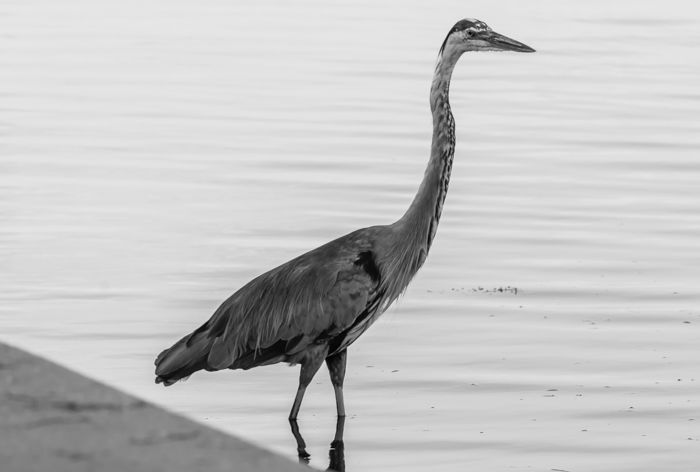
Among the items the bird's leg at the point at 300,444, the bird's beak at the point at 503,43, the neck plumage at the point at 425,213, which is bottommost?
the bird's leg at the point at 300,444

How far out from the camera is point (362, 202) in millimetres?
13453

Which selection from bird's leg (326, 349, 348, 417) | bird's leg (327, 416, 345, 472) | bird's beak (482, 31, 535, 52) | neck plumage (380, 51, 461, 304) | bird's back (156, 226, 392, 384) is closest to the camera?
bird's leg (327, 416, 345, 472)

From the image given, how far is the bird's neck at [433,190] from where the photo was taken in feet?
26.8

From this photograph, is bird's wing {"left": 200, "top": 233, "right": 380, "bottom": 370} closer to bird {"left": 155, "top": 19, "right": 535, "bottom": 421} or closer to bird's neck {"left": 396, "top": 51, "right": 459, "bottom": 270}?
bird {"left": 155, "top": 19, "right": 535, "bottom": 421}

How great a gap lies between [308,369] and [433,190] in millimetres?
1134

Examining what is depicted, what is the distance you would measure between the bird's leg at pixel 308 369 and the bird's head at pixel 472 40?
171 centimetres

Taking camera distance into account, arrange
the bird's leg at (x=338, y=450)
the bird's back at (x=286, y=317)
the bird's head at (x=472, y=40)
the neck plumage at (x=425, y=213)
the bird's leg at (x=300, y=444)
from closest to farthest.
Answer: the bird's leg at (x=338, y=450) < the bird's leg at (x=300, y=444) < the bird's back at (x=286, y=317) < the neck plumage at (x=425, y=213) < the bird's head at (x=472, y=40)

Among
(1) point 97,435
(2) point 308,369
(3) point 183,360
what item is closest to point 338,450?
(2) point 308,369

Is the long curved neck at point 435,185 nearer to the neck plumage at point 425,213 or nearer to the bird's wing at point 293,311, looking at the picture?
the neck plumage at point 425,213

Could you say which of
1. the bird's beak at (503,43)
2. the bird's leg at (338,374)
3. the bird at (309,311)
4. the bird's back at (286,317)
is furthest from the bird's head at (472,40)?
the bird's leg at (338,374)

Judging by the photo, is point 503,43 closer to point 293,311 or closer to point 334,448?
point 293,311

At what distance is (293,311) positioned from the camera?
7.79m

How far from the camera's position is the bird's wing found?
777 cm

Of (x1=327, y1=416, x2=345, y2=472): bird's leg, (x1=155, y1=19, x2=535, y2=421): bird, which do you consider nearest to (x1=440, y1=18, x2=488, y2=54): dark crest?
(x1=155, y1=19, x2=535, y2=421): bird
